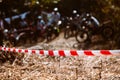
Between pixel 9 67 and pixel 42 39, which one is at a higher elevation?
pixel 9 67

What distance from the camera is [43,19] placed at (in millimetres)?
20469

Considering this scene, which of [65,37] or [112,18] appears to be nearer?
[112,18]

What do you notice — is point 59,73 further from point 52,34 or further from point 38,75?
point 52,34

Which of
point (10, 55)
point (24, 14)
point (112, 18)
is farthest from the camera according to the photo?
point (24, 14)

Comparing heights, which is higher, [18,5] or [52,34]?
[18,5]

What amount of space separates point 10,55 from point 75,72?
243 centimetres

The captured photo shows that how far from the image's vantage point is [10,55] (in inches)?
402

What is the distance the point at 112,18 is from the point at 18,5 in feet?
23.6

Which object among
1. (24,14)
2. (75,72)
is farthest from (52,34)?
(75,72)

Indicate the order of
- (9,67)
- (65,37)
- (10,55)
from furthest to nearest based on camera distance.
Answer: (65,37) → (10,55) → (9,67)

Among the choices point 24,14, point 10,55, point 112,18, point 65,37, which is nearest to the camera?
point 10,55

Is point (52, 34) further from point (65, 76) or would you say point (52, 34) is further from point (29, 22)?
point (65, 76)

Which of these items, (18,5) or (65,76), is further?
(18,5)

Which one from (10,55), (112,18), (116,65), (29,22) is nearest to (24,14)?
(29,22)
